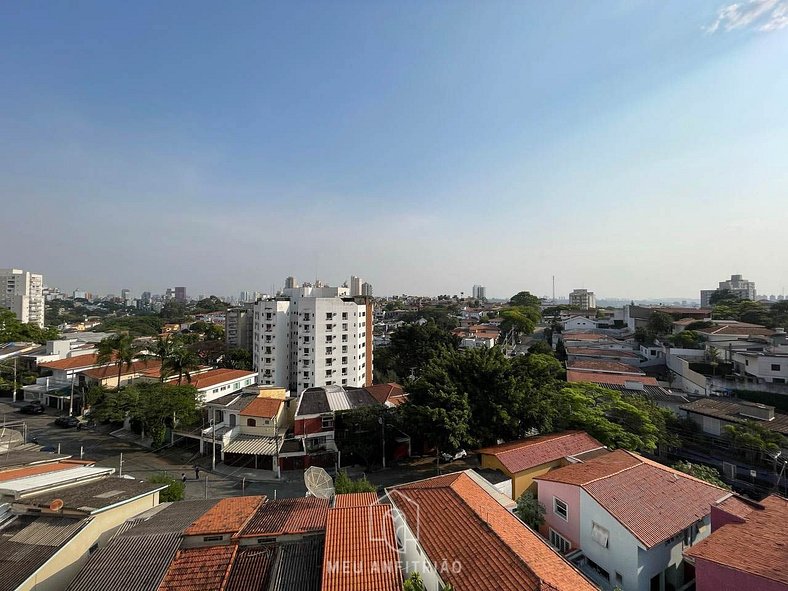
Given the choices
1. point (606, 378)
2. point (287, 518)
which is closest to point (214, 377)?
point (287, 518)

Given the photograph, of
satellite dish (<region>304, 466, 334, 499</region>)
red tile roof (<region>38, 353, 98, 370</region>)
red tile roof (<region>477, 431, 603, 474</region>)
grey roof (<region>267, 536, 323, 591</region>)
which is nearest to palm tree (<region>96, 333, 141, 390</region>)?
red tile roof (<region>38, 353, 98, 370</region>)

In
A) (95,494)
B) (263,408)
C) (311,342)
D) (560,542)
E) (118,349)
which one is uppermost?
(118,349)

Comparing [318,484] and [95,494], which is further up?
[95,494]

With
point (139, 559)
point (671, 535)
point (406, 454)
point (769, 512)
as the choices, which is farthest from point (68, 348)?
point (769, 512)

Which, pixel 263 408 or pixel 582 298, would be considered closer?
pixel 263 408

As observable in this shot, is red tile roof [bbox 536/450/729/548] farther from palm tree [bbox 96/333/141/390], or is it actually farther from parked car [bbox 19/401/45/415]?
parked car [bbox 19/401/45/415]

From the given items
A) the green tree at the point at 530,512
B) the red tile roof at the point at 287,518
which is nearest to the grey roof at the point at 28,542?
the red tile roof at the point at 287,518

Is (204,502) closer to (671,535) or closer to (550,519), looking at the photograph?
(550,519)

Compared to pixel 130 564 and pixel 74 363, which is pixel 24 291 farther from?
pixel 130 564
